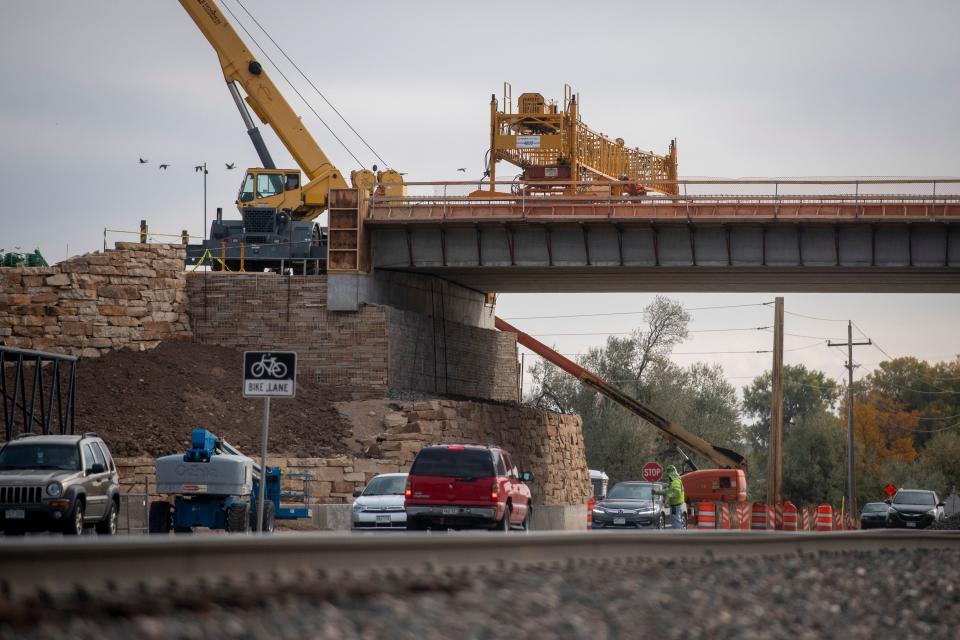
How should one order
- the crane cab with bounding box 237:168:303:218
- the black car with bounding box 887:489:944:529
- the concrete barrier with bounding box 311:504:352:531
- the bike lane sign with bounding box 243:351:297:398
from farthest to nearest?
the crane cab with bounding box 237:168:303:218 → the black car with bounding box 887:489:944:529 → the concrete barrier with bounding box 311:504:352:531 → the bike lane sign with bounding box 243:351:297:398

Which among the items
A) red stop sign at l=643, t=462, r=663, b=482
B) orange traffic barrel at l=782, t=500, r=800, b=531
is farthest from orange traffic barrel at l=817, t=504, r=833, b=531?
red stop sign at l=643, t=462, r=663, b=482

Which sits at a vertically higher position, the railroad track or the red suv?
the railroad track

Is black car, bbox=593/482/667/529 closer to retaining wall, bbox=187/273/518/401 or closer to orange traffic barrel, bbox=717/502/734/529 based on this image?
orange traffic barrel, bbox=717/502/734/529

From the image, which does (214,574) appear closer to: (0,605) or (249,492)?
(0,605)

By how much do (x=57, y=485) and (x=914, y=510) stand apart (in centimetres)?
3196

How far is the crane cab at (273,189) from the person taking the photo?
5372 centimetres

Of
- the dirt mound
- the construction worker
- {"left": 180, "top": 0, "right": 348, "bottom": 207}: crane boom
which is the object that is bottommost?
the construction worker

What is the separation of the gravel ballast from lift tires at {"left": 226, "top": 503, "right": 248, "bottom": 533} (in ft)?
39.4

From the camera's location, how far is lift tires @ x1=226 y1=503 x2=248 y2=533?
77.3 feet

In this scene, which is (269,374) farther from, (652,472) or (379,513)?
(652,472)

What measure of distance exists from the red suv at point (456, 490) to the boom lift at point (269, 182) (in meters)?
25.6

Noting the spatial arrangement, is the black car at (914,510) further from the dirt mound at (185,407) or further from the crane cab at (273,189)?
the crane cab at (273,189)

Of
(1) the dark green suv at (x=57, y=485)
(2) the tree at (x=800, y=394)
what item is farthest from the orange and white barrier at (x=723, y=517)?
(2) the tree at (x=800, y=394)

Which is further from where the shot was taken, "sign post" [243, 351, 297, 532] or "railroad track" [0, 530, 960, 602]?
"sign post" [243, 351, 297, 532]
